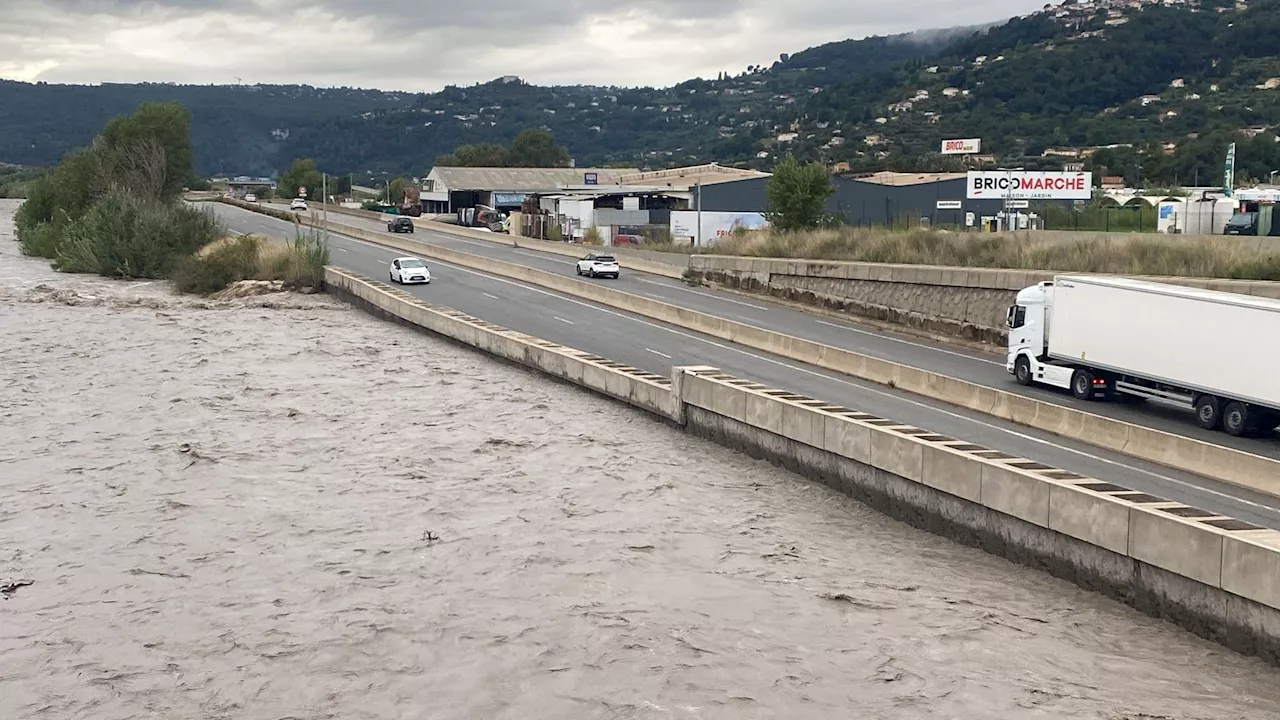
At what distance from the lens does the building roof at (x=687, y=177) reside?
343 feet

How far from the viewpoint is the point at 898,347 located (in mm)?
38094

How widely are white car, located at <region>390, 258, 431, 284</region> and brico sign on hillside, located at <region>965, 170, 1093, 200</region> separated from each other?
31.0m

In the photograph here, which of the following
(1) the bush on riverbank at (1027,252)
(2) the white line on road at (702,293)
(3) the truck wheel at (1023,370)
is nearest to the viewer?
(3) the truck wheel at (1023,370)

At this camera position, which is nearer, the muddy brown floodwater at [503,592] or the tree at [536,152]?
the muddy brown floodwater at [503,592]

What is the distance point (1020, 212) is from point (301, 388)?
159ft

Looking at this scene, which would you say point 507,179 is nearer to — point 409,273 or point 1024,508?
point 409,273

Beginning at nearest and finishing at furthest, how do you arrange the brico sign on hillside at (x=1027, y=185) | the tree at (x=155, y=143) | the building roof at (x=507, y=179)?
the brico sign on hillside at (x=1027, y=185) → the tree at (x=155, y=143) → the building roof at (x=507, y=179)

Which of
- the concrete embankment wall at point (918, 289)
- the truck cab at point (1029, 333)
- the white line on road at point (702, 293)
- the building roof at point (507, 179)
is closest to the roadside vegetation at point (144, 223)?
the white line on road at point (702, 293)

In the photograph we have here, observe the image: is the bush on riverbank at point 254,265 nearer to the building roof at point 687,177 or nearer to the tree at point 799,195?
the tree at point 799,195

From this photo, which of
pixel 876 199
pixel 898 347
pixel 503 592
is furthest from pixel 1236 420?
pixel 876 199

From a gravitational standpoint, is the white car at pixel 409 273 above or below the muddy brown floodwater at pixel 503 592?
above

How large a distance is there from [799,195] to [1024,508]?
2201 inches

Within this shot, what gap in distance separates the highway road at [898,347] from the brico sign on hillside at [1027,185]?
19.6 metres

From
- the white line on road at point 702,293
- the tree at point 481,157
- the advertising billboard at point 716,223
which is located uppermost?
the tree at point 481,157
